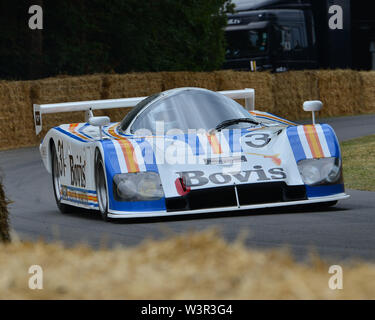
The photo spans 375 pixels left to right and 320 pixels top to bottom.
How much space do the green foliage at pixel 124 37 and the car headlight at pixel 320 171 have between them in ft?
71.8

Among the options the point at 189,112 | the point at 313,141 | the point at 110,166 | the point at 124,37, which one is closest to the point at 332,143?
the point at 313,141

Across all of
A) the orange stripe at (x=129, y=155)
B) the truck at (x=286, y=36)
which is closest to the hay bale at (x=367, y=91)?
the truck at (x=286, y=36)

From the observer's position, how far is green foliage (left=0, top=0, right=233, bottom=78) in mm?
30328

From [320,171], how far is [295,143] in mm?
343

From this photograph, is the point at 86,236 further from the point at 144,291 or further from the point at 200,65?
the point at 200,65

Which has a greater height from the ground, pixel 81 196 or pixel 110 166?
pixel 110 166

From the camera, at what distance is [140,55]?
103 ft

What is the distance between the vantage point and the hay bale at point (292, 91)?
2783 cm

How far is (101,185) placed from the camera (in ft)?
28.8

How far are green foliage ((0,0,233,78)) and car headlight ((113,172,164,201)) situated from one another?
22240mm

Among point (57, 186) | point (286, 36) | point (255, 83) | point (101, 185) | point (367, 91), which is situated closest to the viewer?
point (101, 185)

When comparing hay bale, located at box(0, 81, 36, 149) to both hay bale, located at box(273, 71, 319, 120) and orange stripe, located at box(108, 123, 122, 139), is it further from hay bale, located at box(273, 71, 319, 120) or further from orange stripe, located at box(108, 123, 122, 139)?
orange stripe, located at box(108, 123, 122, 139)

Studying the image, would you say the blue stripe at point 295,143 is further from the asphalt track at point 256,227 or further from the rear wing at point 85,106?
the rear wing at point 85,106

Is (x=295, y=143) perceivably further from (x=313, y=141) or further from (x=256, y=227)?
(x=256, y=227)
